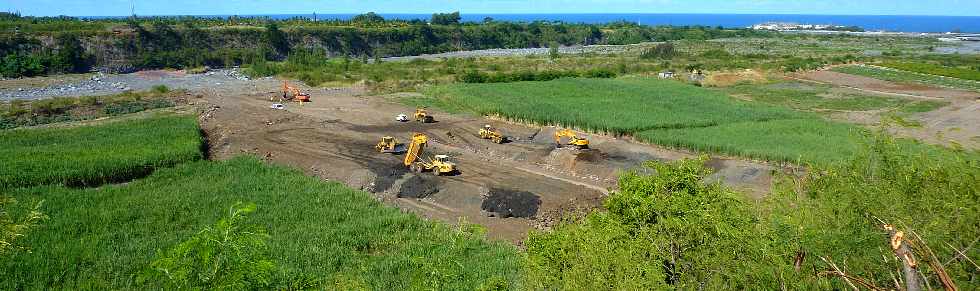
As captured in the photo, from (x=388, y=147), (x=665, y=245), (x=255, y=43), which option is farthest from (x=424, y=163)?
(x=255, y=43)

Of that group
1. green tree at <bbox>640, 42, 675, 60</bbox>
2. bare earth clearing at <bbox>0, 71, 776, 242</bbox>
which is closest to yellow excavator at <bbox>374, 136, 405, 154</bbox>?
bare earth clearing at <bbox>0, 71, 776, 242</bbox>

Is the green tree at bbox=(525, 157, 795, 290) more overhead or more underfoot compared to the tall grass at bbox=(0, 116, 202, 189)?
more overhead

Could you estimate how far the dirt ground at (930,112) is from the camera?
4030cm

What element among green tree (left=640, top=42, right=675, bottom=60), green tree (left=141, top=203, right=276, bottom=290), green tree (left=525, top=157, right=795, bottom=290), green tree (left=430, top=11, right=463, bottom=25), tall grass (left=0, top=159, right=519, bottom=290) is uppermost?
green tree (left=430, top=11, right=463, bottom=25)

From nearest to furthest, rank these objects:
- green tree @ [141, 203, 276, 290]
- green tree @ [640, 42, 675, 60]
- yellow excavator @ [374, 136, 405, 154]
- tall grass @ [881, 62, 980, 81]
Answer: green tree @ [141, 203, 276, 290], yellow excavator @ [374, 136, 405, 154], tall grass @ [881, 62, 980, 81], green tree @ [640, 42, 675, 60]

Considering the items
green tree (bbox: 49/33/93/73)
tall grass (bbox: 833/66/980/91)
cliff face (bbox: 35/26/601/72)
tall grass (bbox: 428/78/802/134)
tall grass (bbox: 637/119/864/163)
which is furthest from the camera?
cliff face (bbox: 35/26/601/72)

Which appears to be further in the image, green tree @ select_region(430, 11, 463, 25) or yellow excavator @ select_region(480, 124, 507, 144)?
green tree @ select_region(430, 11, 463, 25)

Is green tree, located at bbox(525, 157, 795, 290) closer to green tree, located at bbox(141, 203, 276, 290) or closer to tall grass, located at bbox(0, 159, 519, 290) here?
tall grass, located at bbox(0, 159, 519, 290)

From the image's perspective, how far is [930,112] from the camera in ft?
168

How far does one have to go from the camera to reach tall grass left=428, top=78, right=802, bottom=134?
1703 inches

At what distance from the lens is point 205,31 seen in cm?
9831

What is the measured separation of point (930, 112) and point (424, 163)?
132ft

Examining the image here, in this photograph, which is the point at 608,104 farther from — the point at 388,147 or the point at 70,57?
the point at 70,57

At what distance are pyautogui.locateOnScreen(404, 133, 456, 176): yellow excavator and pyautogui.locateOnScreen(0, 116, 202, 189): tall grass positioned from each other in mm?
10138
